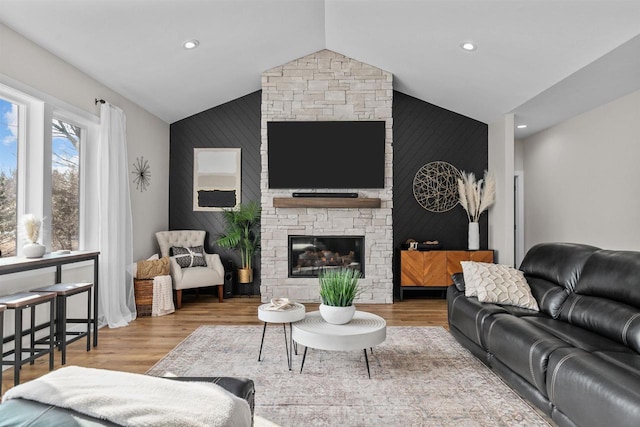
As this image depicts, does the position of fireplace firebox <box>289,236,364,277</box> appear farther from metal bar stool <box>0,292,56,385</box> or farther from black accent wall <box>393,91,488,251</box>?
metal bar stool <box>0,292,56,385</box>

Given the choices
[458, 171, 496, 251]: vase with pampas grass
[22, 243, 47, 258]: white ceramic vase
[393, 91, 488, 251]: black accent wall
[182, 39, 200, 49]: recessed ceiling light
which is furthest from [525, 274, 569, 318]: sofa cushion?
[182, 39, 200, 49]: recessed ceiling light

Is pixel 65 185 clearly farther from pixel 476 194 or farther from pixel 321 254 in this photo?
pixel 476 194

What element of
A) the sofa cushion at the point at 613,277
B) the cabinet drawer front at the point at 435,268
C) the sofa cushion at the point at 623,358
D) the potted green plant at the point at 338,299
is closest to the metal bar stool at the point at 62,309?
the potted green plant at the point at 338,299

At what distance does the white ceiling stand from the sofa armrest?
7.01 feet

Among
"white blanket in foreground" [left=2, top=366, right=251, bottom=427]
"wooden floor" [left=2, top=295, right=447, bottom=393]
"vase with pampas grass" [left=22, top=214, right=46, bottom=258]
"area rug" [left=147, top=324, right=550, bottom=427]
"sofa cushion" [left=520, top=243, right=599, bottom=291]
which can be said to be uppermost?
"vase with pampas grass" [left=22, top=214, right=46, bottom=258]

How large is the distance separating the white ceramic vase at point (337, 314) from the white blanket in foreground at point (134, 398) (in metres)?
1.82

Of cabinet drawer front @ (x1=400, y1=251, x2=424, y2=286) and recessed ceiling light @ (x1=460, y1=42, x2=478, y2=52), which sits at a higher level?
recessed ceiling light @ (x1=460, y1=42, x2=478, y2=52)

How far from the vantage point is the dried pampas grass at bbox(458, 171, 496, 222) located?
239 inches

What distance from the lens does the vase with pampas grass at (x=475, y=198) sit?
6.06 m

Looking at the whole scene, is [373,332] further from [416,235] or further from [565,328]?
[416,235]

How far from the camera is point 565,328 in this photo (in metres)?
2.82

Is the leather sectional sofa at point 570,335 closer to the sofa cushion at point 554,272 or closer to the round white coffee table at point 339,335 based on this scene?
the sofa cushion at point 554,272

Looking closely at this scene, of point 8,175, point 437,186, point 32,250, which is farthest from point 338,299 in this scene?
point 437,186

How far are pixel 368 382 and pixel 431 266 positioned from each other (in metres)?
3.26
